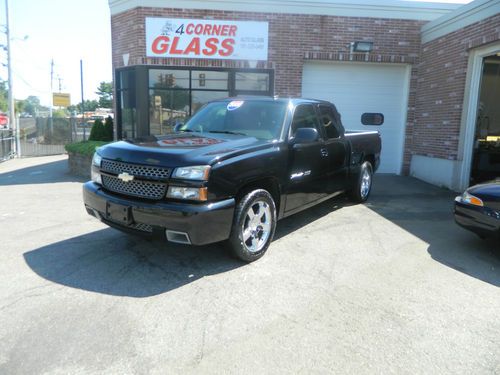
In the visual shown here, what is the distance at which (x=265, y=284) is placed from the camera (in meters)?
3.96

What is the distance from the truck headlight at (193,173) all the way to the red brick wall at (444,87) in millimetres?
7409

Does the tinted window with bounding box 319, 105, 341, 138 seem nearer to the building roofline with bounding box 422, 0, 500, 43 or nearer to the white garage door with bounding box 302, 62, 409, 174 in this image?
the building roofline with bounding box 422, 0, 500, 43

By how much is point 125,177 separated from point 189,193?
779mm

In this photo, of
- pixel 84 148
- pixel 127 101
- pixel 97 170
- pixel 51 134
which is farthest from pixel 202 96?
pixel 51 134

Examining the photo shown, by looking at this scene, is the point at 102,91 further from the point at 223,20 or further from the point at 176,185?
the point at 176,185

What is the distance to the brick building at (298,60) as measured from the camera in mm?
10633

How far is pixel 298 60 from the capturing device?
1103 centimetres

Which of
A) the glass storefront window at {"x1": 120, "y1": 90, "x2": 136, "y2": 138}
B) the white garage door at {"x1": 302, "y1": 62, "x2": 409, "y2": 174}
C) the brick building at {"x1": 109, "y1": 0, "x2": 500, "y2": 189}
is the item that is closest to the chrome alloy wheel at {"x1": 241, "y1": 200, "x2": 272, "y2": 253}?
the brick building at {"x1": 109, "y1": 0, "x2": 500, "y2": 189}

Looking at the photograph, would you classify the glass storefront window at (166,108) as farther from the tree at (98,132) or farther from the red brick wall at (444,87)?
the red brick wall at (444,87)

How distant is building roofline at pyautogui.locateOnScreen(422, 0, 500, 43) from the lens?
8.45m

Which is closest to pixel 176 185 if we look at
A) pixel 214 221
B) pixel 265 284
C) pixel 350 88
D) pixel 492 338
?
pixel 214 221

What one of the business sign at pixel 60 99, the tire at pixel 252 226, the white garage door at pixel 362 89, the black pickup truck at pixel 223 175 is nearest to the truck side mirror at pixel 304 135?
the black pickup truck at pixel 223 175

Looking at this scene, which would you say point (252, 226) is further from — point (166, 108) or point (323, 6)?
point (323, 6)

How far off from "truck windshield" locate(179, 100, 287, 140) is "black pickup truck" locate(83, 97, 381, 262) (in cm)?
1
